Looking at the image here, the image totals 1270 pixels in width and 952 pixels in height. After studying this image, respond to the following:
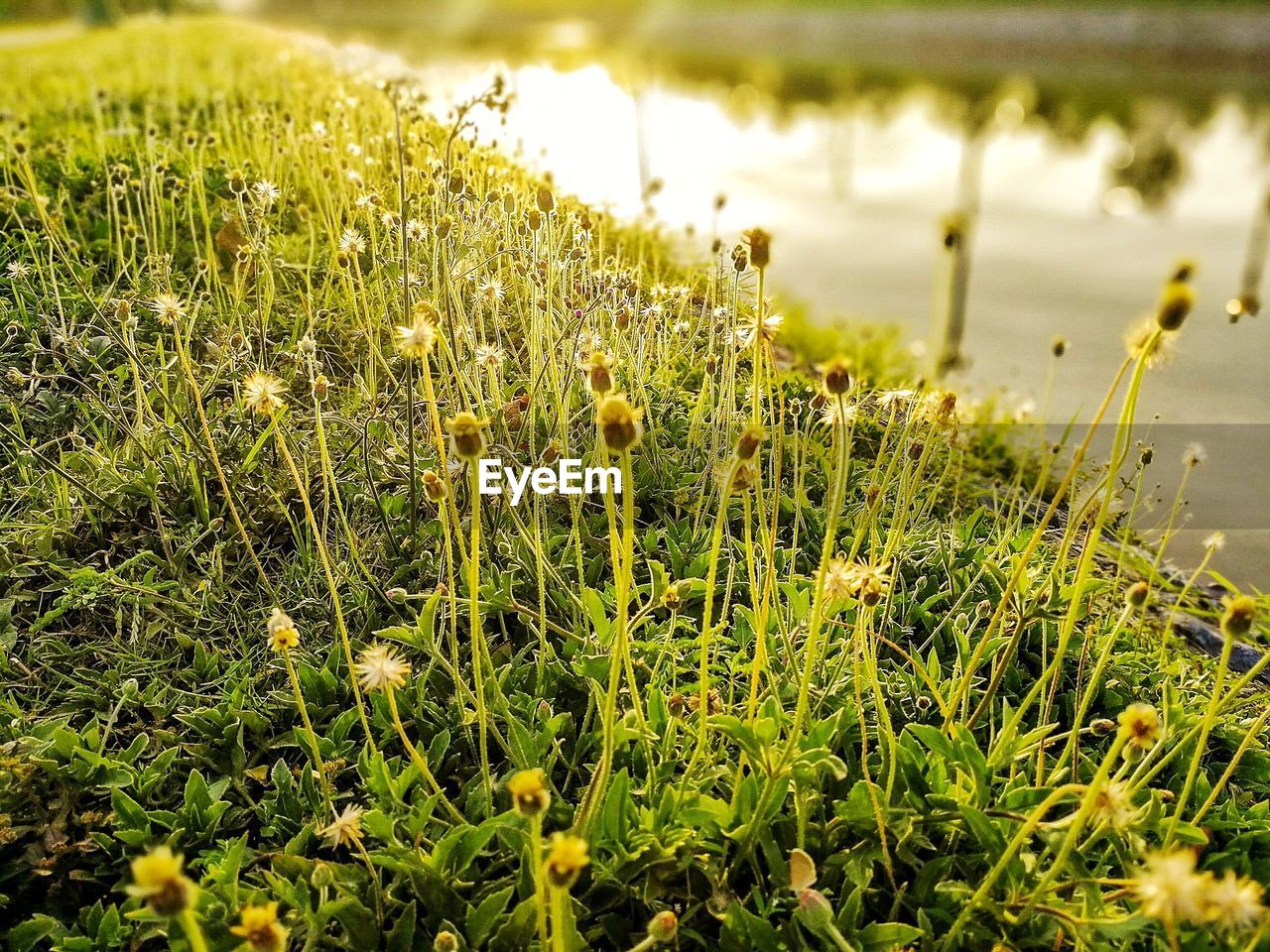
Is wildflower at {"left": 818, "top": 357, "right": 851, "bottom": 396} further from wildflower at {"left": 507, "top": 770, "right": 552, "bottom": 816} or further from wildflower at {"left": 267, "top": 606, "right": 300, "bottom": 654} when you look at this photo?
wildflower at {"left": 267, "top": 606, "right": 300, "bottom": 654}

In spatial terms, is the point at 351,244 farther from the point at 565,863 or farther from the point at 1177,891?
the point at 1177,891

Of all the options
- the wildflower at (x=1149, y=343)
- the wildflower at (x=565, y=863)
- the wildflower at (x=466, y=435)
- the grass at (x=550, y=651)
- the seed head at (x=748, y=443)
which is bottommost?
the grass at (x=550, y=651)

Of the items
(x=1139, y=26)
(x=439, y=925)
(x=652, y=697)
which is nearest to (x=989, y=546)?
(x=652, y=697)

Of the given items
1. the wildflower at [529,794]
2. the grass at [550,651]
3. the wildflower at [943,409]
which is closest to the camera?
the wildflower at [529,794]

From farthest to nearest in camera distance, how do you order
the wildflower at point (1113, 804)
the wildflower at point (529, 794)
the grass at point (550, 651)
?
the grass at point (550, 651) → the wildflower at point (1113, 804) → the wildflower at point (529, 794)

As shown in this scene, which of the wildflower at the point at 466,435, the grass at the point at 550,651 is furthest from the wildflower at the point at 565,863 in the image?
the wildflower at the point at 466,435

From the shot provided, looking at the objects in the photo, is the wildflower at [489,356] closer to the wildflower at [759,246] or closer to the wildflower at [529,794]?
the wildflower at [759,246]

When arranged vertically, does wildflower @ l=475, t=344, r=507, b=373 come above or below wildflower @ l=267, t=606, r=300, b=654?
above

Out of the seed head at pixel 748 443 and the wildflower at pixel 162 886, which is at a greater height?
the seed head at pixel 748 443

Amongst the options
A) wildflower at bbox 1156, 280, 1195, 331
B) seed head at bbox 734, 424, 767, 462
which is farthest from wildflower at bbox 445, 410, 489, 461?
wildflower at bbox 1156, 280, 1195, 331
